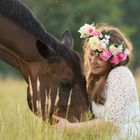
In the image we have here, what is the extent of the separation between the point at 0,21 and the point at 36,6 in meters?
23.2

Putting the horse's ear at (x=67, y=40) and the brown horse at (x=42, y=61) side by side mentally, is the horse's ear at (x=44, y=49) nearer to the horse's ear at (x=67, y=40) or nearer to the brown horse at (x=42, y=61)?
the brown horse at (x=42, y=61)

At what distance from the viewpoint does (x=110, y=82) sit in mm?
6137

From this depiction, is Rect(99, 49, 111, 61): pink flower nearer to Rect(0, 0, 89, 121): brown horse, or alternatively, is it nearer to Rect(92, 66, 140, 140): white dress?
Rect(92, 66, 140, 140): white dress

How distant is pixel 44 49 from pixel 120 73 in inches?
30.9

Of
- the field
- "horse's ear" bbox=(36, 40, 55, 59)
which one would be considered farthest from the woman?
"horse's ear" bbox=(36, 40, 55, 59)

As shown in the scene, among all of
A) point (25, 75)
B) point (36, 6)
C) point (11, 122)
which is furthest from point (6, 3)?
point (36, 6)

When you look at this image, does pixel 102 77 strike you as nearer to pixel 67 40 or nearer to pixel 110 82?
pixel 110 82

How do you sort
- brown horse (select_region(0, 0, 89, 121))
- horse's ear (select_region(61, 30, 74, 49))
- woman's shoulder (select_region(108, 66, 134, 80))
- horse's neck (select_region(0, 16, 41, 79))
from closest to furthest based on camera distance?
woman's shoulder (select_region(108, 66, 134, 80)) → brown horse (select_region(0, 0, 89, 121)) → horse's neck (select_region(0, 16, 41, 79)) → horse's ear (select_region(61, 30, 74, 49))

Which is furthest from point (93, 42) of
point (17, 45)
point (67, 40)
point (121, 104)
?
point (17, 45)

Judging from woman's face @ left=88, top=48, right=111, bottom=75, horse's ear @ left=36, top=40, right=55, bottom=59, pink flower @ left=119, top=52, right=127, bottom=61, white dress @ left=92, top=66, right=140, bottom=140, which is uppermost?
horse's ear @ left=36, top=40, right=55, bottom=59

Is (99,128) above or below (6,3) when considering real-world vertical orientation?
below

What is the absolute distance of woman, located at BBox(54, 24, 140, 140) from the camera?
593 centimetres

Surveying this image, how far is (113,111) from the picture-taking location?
5957 millimetres

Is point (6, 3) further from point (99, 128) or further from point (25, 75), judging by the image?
point (99, 128)
